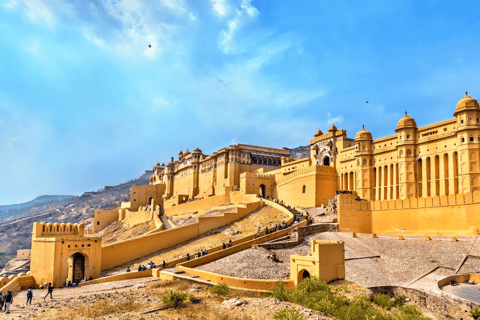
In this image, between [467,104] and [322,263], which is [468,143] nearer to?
[467,104]

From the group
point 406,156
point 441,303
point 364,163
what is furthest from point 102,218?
point 441,303

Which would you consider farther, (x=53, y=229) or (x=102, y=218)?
(x=102, y=218)

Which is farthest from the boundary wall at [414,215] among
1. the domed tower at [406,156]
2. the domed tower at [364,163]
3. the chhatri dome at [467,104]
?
the chhatri dome at [467,104]

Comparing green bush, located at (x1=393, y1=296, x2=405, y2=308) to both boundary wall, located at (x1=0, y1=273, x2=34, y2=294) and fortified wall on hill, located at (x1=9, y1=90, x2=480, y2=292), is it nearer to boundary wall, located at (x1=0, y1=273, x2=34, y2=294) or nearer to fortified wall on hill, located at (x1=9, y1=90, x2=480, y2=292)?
fortified wall on hill, located at (x1=9, y1=90, x2=480, y2=292)

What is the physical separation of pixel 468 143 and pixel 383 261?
1361cm

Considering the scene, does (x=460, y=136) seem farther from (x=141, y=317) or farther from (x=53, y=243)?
(x=53, y=243)

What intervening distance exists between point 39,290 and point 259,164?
40.6m

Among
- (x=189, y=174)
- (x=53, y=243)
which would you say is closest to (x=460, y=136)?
(x=53, y=243)

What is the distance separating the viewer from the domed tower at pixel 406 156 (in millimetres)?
37000

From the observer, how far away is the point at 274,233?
102 feet

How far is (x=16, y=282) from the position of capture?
2542 cm

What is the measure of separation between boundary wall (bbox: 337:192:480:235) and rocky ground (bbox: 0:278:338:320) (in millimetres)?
15414

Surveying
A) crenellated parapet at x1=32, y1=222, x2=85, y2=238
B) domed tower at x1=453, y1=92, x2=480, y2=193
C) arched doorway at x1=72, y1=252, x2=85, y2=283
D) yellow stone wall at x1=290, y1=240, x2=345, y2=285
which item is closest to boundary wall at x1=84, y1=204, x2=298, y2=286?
arched doorway at x1=72, y1=252, x2=85, y2=283

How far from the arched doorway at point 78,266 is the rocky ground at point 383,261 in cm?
946
